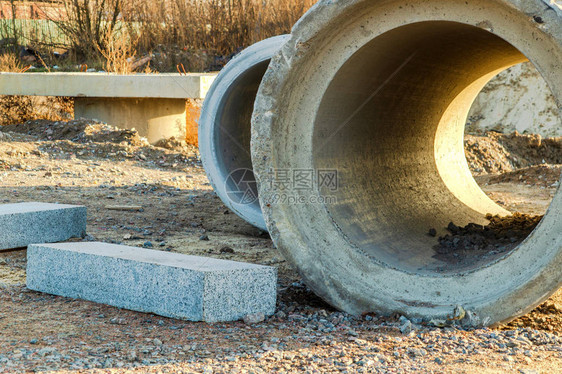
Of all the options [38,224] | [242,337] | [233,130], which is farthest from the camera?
[233,130]

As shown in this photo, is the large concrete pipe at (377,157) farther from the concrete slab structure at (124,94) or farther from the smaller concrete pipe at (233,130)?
the concrete slab structure at (124,94)

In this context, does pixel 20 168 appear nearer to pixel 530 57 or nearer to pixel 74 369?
pixel 74 369

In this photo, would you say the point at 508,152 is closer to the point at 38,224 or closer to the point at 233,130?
the point at 233,130

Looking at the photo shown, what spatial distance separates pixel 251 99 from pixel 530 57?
3.53 m

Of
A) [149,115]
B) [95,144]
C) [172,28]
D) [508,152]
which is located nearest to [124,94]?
[149,115]

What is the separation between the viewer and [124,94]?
11.3m

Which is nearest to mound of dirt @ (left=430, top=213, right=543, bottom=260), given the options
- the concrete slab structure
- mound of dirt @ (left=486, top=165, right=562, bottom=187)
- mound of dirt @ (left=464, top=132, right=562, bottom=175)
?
mound of dirt @ (left=486, top=165, right=562, bottom=187)

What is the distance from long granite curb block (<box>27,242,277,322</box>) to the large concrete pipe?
357 millimetres

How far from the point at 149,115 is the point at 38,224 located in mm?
6782

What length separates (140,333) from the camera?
330cm

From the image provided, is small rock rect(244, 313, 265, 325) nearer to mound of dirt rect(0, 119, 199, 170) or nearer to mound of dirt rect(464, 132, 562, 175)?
mound of dirt rect(0, 119, 199, 170)

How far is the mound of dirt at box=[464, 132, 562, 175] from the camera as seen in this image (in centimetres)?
1137

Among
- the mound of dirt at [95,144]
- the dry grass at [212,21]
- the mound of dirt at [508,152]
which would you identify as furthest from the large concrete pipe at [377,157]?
the dry grass at [212,21]

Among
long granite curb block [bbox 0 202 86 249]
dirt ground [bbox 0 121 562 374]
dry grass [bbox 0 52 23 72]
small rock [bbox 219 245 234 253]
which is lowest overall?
dirt ground [bbox 0 121 562 374]
